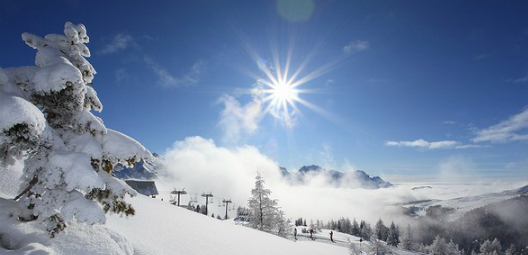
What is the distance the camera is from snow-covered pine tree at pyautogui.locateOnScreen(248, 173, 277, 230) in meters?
39.2

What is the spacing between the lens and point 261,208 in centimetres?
3984

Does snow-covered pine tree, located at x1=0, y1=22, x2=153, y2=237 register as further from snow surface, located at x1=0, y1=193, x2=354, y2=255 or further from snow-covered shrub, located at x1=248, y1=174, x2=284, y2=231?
snow-covered shrub, located at x1=248, y1=174, x2=284, y2=231

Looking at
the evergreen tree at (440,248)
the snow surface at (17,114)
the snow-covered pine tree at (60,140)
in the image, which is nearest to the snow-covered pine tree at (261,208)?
the snow-covered pine tree at (60,140)

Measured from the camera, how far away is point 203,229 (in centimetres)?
1085

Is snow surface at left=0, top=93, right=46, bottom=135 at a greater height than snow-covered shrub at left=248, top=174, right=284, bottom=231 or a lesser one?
greater

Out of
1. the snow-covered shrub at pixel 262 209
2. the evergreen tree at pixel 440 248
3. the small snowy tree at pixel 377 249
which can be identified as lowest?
the evergreen tree at pixel 440 248

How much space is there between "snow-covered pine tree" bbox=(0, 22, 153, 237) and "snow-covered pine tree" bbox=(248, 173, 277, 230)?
35.0 meters

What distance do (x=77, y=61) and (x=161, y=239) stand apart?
5294 mm

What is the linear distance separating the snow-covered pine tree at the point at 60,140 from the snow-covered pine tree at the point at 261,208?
115 feet

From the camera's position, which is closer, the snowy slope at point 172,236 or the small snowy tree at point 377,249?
the snowy slope at point 172,236

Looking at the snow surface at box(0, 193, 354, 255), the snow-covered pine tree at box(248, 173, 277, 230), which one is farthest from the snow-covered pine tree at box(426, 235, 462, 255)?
the snow surface at box(0, 193, 354, 255)

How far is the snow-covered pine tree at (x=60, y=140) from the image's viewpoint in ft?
15.0

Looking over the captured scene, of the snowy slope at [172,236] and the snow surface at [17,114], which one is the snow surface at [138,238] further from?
the snow surface at [17,114]

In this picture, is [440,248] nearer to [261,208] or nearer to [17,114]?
[261,208]
